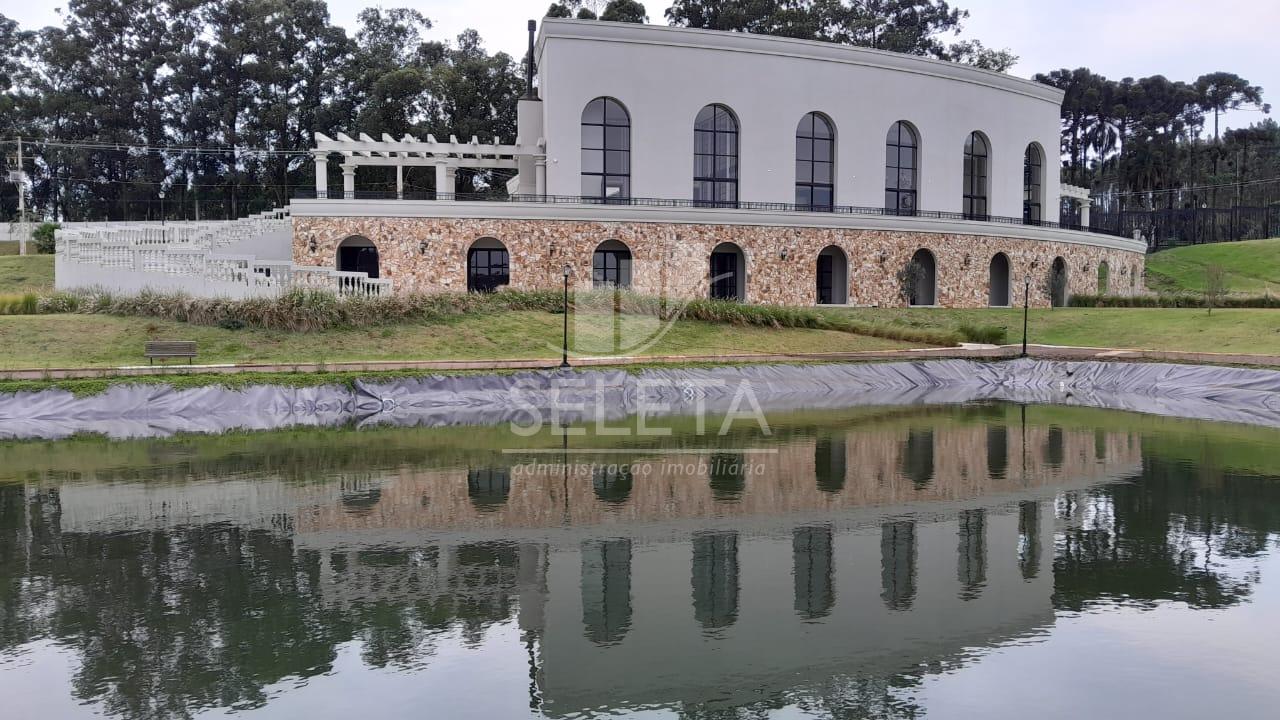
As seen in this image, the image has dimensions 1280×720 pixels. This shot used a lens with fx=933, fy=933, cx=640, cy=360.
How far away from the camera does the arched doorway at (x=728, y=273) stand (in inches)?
1463

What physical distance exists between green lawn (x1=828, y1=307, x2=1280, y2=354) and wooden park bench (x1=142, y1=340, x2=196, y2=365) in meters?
21.1

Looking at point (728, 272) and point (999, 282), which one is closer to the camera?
point (728, 272)

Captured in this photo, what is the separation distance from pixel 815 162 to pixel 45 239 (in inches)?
1361

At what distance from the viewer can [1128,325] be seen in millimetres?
31656

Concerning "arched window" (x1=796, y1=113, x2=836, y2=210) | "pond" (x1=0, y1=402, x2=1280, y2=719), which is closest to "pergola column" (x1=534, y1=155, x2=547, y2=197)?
"arched window" (x1=796, y1=113, x2=836, y2=210)

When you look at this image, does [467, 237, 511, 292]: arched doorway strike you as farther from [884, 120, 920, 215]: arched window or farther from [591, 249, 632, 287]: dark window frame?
[884, 120, 920, 215]: arched window

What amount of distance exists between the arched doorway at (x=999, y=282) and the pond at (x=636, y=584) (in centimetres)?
2787

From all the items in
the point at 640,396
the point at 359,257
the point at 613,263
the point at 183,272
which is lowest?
the point at 640,396

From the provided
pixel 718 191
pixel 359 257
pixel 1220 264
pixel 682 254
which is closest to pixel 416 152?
pixel 359 257

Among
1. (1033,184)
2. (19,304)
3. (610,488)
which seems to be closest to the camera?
(610,488)

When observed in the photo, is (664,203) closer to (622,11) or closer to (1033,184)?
(1033,184)

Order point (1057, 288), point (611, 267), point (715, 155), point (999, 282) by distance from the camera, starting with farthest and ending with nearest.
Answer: point (999, 282) < point (1057, 288) < point (715, 155) < point (611, 267)

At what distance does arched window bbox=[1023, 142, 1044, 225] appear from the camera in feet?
151

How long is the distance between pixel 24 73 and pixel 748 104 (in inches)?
2020
